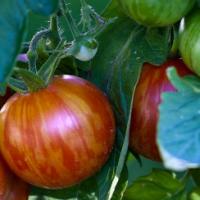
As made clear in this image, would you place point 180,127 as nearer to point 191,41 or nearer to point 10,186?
point 191,41

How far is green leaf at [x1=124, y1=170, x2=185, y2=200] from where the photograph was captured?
2.54 ft

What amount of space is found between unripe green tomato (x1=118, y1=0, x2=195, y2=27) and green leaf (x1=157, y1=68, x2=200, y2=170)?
11 cm

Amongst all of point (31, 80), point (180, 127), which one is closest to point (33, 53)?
point (31, 80)

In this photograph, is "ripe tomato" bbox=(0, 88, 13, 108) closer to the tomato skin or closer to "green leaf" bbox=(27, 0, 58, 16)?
the tomato skin

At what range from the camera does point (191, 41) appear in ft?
2.11

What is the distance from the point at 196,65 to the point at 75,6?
1.16ft

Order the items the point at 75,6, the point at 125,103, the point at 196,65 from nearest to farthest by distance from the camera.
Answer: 1. the point at 196,65
2. the point at 125,103
3. the point at 75,6

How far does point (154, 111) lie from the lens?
0.72 m

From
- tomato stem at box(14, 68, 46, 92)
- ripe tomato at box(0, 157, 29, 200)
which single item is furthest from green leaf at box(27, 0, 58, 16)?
ripe tomato at box(0, 157, 29, 200)

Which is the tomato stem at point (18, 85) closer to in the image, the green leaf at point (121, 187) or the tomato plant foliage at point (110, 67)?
the tomato plant foliage at point (110, 67)

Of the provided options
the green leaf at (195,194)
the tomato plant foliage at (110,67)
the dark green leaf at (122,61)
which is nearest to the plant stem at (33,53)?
the tomato plant foliage at (110,67)

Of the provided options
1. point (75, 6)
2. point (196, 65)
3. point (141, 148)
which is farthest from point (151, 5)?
point (75, 6)

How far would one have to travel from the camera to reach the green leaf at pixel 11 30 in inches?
21.1

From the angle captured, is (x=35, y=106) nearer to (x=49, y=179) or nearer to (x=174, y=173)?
(x=49, y=179)
